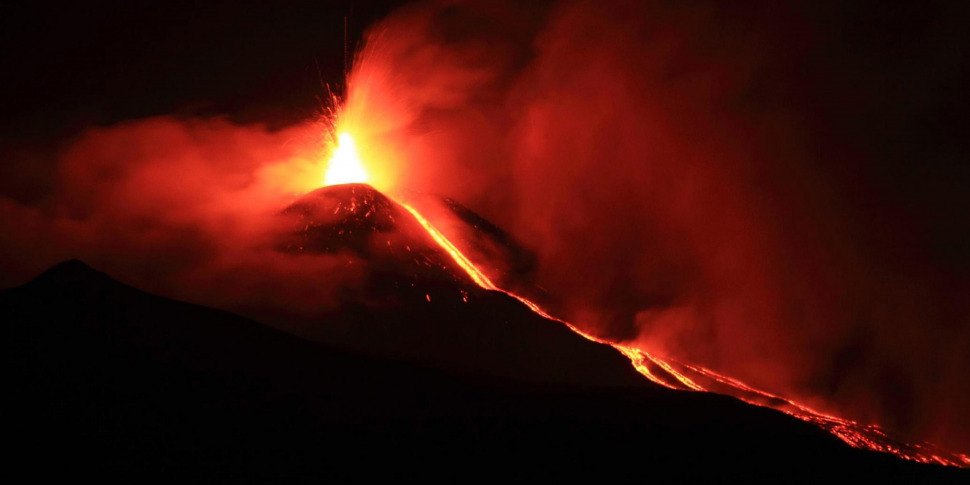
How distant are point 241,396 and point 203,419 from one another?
4.38 ft

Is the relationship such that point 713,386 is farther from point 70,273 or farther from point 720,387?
point 70,273

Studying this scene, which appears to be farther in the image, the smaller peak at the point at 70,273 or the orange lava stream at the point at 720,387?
the orange lava stream at the point at 720,387

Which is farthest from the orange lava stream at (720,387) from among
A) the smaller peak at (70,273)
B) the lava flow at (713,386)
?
the smaller peak at (70,273)

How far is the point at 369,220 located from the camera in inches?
1732

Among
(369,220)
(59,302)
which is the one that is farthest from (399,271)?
(59,302)

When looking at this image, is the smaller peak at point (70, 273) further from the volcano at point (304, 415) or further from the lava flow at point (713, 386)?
the lava flow at point (713, 386)

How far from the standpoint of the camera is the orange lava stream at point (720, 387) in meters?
32.6

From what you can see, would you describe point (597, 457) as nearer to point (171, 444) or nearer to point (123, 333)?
point (171, 444)

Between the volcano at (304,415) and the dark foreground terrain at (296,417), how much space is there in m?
0.04

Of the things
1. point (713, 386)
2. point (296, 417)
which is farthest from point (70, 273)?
point (713, 386)

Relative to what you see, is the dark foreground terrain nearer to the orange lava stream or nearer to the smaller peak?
the smaller peak

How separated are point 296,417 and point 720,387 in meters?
27.0

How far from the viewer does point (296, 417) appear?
2036 centimetres

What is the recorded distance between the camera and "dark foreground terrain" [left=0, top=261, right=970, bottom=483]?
18.1 metres
